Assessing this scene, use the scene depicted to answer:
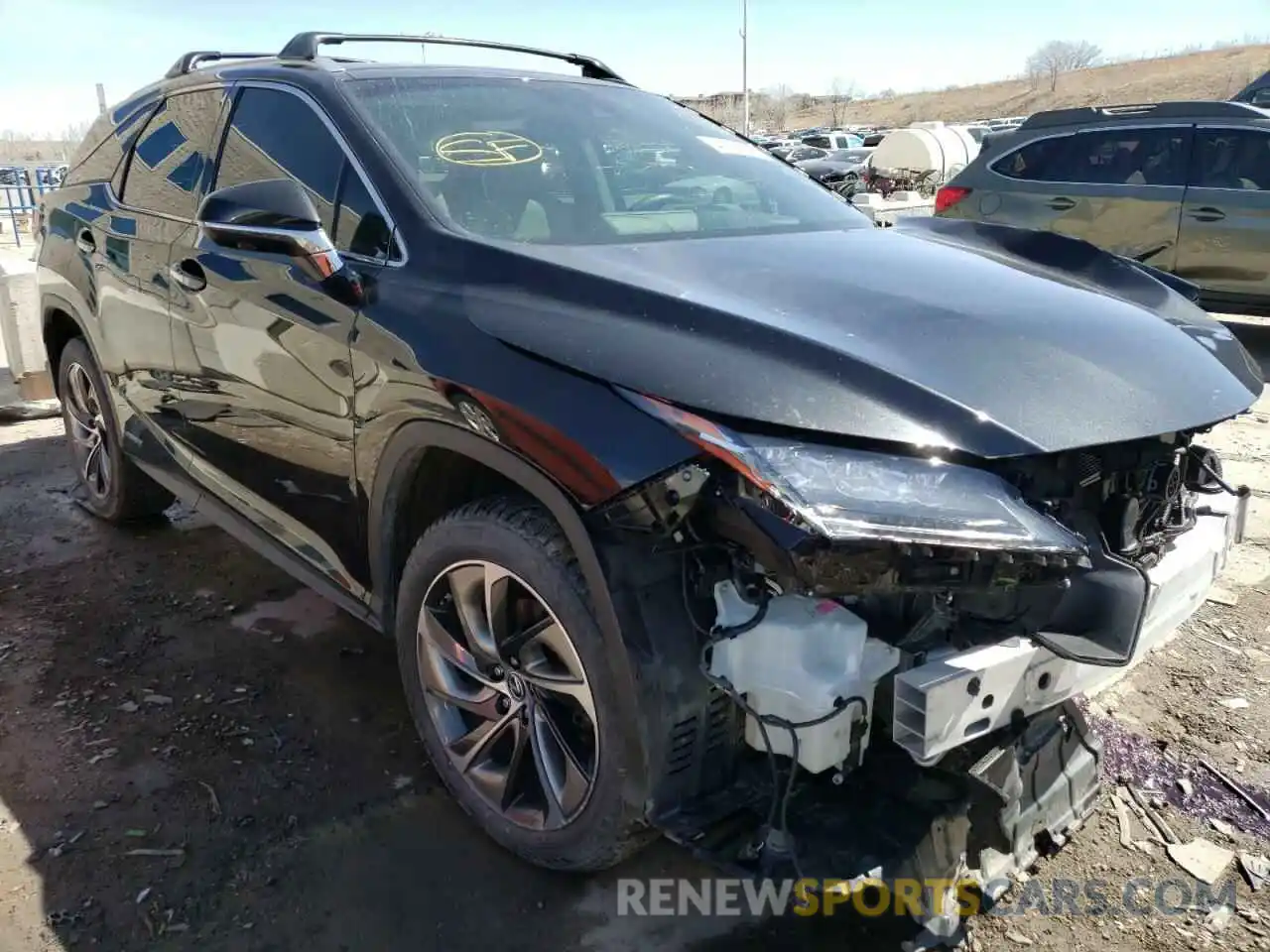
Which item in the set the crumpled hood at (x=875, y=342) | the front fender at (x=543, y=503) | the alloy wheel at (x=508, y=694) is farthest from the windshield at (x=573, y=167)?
the alloy wheel at (x=508, y=694)

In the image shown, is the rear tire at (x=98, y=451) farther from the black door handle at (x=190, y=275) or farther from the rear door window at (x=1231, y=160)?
the rear door window at (x=1231, y=160)

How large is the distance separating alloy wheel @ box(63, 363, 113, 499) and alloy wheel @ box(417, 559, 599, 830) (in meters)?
2.72

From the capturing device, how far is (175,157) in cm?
374

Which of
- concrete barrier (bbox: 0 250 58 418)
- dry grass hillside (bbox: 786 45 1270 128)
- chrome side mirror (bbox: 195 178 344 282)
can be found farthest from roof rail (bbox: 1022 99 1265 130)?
dry grass hillside (bbox: 786 45 1270 128)

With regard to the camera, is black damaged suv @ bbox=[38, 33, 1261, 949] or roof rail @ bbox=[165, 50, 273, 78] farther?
roof rail @ bbox=[165, 50, 273, 78]

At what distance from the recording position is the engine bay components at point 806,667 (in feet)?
6.28

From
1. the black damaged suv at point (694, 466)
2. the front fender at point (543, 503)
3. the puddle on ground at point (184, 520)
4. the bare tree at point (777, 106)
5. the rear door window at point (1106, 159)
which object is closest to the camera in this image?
the black damaged suv at point (694, 466)

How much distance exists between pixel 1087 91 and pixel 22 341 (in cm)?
8282

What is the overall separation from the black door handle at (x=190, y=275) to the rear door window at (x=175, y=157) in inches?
8.9

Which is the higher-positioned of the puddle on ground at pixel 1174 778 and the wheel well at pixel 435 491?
the wheel well at pixel 435 491

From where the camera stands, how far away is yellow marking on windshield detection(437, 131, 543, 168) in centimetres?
281

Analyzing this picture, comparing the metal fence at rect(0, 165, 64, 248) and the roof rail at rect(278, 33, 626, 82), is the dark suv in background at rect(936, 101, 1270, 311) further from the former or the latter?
the metal fence at rect(0, 165, 64, 248)

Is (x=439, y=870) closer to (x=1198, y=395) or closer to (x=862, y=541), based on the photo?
(x=862, y=541)

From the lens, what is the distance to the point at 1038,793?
224 centimetres
